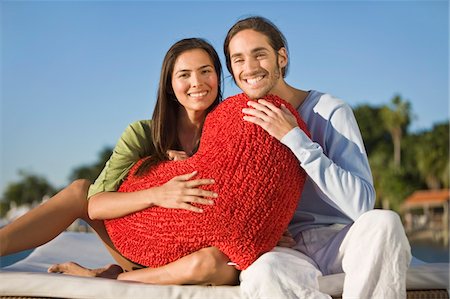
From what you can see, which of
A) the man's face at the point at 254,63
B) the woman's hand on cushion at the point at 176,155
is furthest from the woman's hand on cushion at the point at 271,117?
the woman's hand on cushion at the point at 176,155

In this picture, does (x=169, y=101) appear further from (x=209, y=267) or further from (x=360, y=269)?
(x=360, y=269)

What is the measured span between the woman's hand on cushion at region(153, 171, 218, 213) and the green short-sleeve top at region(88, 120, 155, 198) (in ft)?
1.18

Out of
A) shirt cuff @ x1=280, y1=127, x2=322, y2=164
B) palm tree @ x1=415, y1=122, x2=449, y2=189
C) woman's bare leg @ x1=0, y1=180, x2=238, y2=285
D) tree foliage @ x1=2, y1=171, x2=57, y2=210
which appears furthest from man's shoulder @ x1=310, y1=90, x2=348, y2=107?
tree foliage @ x1=2, y1=171, x2=57, y2=210

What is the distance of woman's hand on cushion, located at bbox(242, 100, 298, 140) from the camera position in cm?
216

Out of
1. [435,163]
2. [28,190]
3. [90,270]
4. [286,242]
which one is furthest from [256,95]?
[28,190]

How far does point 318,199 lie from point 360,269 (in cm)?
51

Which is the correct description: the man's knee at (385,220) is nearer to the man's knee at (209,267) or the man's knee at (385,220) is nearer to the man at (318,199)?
the man at (318,199)

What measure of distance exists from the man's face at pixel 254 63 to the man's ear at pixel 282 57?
23 millimetres

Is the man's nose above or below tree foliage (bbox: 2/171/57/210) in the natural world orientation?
above

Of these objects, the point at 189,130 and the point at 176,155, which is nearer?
the point at 176,155

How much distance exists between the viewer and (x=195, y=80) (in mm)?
2584

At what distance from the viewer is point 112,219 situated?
2.51 meters

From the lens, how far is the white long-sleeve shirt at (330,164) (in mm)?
2141

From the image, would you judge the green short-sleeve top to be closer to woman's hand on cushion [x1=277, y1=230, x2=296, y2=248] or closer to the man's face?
the man's face
